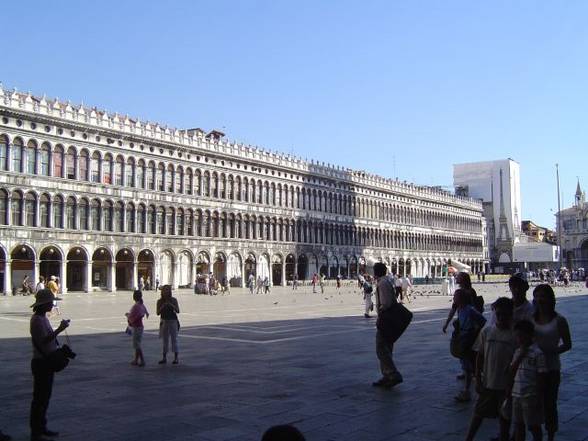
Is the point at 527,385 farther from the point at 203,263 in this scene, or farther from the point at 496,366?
the point at 203,263

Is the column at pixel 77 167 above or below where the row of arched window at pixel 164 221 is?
Result: above

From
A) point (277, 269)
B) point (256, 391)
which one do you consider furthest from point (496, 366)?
point (277, 269)

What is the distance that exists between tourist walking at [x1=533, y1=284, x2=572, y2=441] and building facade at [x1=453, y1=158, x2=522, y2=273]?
390 feet

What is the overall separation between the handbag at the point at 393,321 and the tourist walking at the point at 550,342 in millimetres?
3132

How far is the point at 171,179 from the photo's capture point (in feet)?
200

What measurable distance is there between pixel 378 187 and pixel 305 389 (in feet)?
272

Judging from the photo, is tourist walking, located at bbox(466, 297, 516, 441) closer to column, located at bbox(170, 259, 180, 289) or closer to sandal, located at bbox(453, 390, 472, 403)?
sandal, located at bbox(453, 390, 472, 403)

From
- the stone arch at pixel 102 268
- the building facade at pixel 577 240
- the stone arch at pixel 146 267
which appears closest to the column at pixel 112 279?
the stone arch at pixel 102 268

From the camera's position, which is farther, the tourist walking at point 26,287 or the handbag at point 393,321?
the tourist walking at point 26,287

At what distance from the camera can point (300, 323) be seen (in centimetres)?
2188

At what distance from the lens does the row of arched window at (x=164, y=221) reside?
161ft

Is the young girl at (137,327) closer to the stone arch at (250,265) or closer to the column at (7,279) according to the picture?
the column at (7,279)

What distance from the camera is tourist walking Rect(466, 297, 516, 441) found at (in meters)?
6.25

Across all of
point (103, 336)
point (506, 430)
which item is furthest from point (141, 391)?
point (103, 336)
